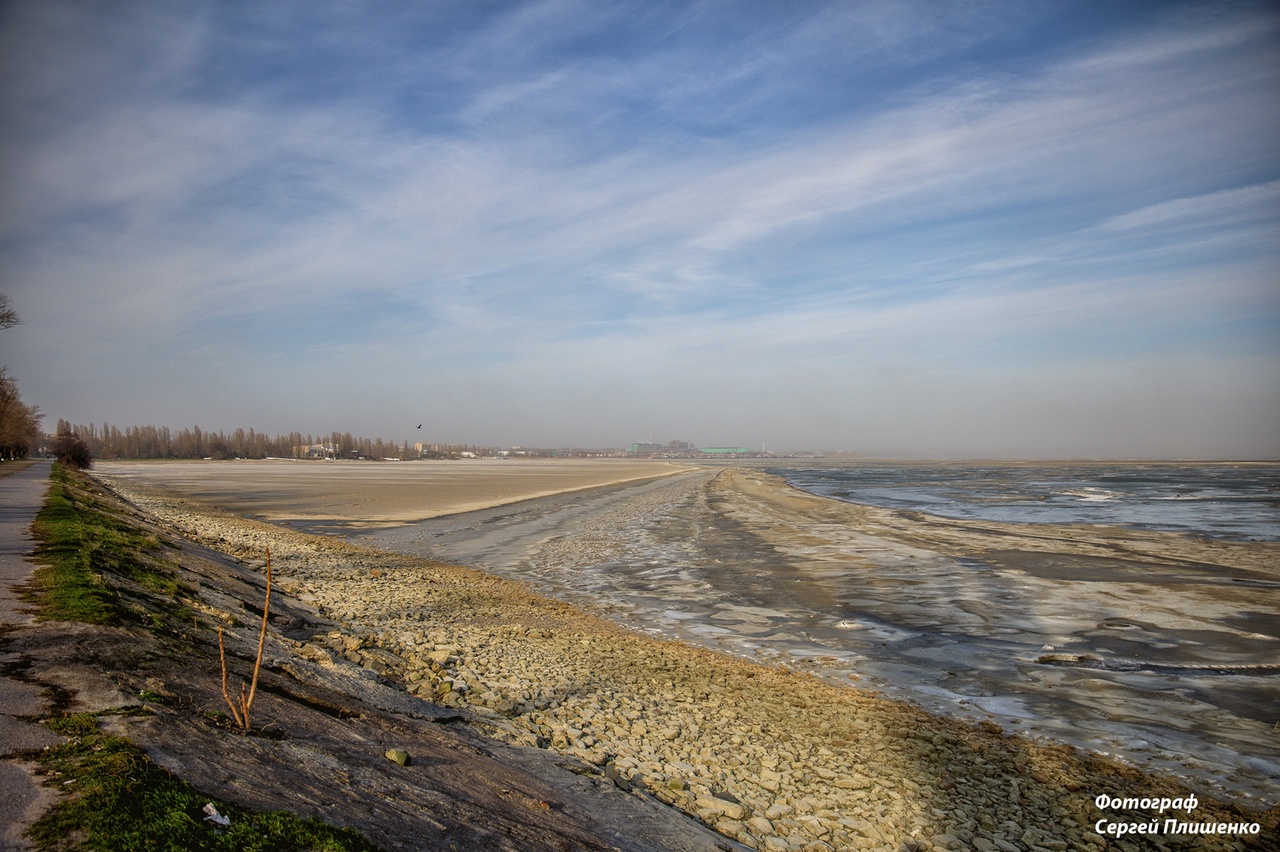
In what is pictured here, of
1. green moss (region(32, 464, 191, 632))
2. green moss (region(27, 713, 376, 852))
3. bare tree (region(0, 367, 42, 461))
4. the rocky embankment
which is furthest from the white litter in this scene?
bare tree (region(0, 367, 42, 461))

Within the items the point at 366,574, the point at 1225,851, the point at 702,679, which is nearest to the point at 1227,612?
the point at 1225,851

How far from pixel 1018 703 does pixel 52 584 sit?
12142 mm

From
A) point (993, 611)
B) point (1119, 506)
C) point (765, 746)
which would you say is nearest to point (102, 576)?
point (765, 746)

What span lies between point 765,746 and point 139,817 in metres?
5.28

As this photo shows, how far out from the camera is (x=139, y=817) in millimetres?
3252

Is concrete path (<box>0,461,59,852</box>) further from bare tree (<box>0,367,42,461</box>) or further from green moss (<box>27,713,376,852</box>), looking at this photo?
bare tree (<box>0,367,42,461</box>)

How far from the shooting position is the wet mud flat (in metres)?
7.85

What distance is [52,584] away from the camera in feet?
27.6

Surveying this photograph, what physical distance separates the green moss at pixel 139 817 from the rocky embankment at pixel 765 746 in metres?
3.06

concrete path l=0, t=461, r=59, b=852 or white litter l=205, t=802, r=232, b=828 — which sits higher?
concrete path l=0, t=461, r=59, b=852

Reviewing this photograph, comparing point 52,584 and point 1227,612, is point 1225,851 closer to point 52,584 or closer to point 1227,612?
point 1227,612

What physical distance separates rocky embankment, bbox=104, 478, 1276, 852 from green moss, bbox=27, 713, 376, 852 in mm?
3057

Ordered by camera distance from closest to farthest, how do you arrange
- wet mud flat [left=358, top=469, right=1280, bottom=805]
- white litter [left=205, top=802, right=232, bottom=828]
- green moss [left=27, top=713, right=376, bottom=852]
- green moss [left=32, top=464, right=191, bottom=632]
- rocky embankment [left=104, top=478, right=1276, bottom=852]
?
1. green moss [left=27, top=713, right=376, bottom=852]
2. white litter [left=205, top=802, right=232, bottom=828]
3. rocky embankment [left=104, top=478, right=1276, bottom=852]
4. green moss [left=32, top=464, right=191, bottom=632]
5. wet mud flat [left=358, top=469, right=1280, bottom=805]

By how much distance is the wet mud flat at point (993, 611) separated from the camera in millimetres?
7852
